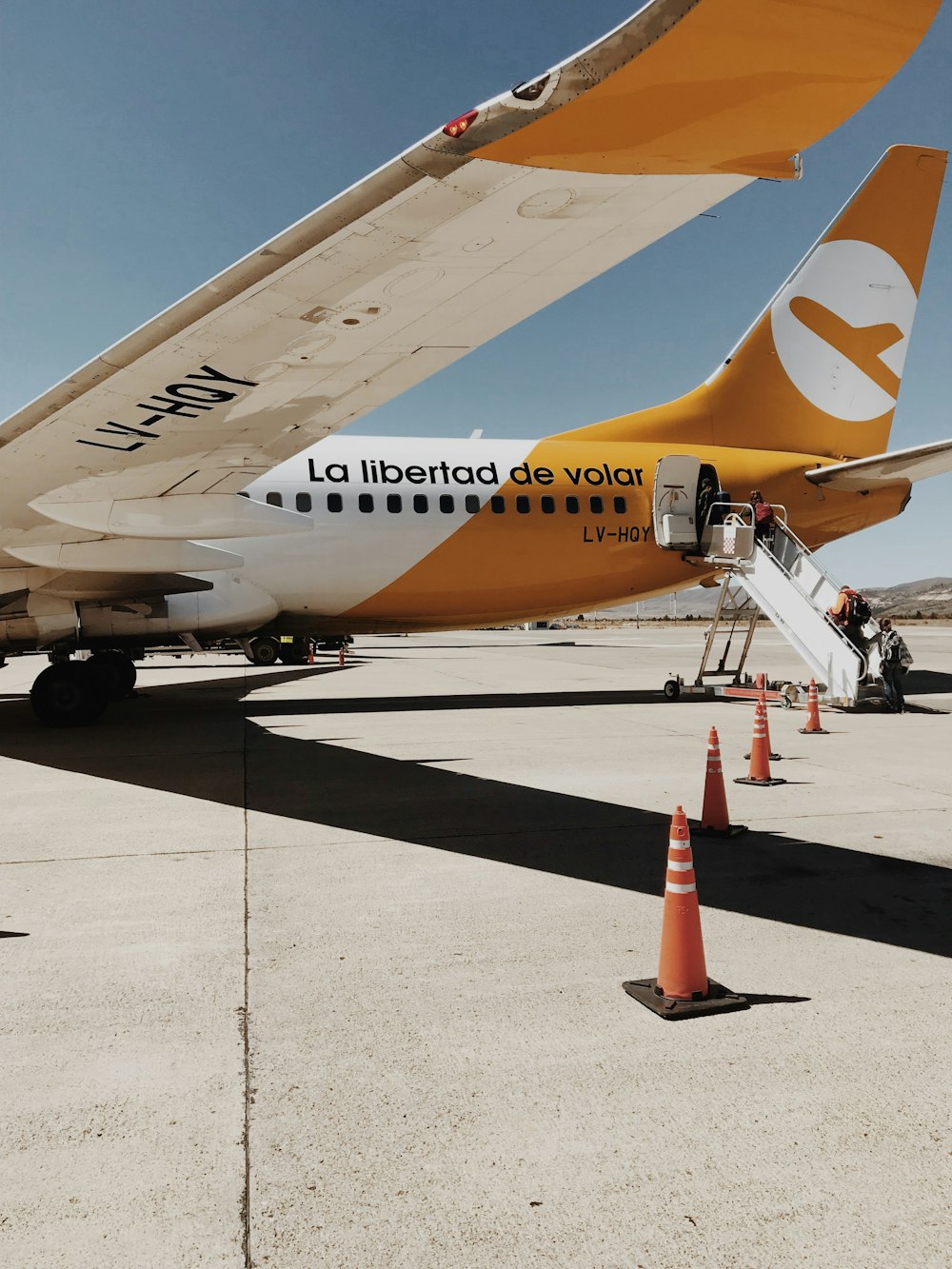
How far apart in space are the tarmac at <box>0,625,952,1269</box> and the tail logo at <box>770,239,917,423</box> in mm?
11310

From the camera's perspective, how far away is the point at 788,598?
13977mm

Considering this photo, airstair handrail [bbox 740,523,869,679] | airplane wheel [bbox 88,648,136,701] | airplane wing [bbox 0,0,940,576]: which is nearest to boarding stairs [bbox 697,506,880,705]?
airstair handrail [bbox 740,523,869,679]

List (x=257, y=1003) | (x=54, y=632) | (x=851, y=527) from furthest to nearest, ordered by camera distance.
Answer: (x=851, y=527), (x=54, y=632), (x=257, y=1003)

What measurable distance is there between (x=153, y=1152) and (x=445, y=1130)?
847mm

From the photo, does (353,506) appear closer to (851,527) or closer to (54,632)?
(54,632)

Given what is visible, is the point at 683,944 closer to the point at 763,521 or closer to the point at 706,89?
the point at 706,89

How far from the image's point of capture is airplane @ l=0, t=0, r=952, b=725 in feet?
12.8

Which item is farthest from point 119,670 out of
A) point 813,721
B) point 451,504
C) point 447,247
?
point 447,247

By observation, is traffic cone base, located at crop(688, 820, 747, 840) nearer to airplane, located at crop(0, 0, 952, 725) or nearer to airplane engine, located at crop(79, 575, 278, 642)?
airplane, located at crop(0, 0, 952, 725)

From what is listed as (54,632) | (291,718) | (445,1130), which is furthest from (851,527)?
(445,1130)

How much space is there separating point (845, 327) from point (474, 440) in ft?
24.6

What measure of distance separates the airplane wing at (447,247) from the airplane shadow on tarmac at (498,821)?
2.74m

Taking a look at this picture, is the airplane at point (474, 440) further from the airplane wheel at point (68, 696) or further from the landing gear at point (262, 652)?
the landing gear at point (262, 652)

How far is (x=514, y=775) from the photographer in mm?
8234
